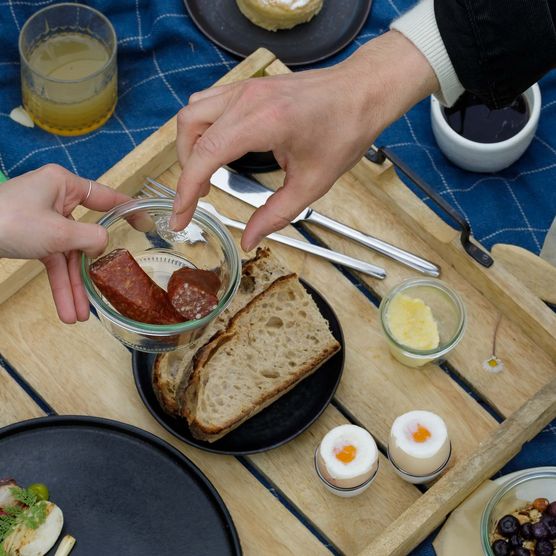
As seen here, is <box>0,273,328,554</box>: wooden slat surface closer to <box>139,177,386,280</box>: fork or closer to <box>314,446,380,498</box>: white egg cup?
<box>314,446,380,498</box>: white egg cup

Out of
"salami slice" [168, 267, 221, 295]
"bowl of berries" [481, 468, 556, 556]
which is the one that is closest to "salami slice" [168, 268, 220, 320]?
"salami slice" [168, 267, 221, 295]

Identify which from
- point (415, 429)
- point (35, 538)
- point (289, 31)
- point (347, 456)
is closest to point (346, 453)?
point (347, 456)

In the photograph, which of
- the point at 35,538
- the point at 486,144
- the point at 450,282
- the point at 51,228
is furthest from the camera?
the point at 486,144

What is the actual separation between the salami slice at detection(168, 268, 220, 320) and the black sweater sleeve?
43cm

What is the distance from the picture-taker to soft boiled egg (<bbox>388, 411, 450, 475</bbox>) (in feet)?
4.64

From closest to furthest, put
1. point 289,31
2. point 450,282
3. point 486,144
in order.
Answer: point 450,282
point 486,144
point 289,31

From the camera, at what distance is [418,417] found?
145cm

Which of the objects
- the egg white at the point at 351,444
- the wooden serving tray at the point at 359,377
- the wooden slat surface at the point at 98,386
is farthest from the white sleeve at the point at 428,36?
the wooden slat surface at the point at 98,386

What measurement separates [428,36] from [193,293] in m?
0.46

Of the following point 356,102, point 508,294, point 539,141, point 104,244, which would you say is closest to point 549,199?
point 539,141

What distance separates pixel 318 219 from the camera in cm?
161

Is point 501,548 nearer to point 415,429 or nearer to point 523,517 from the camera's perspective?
point 523,517

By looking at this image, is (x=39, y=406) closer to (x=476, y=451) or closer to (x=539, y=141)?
(x=476, y=451)

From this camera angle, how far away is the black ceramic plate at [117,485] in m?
1.40
